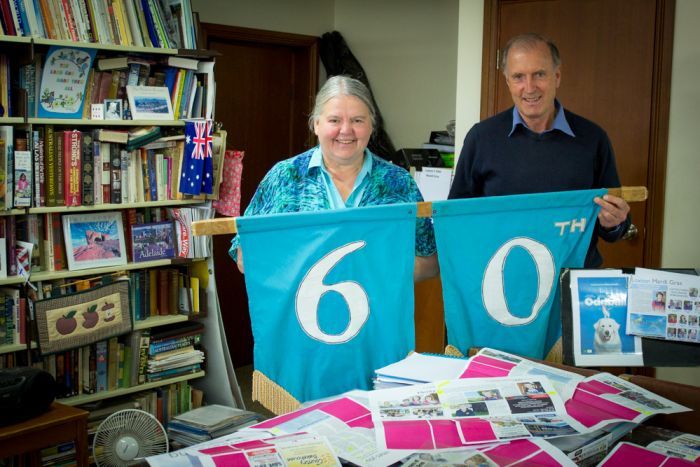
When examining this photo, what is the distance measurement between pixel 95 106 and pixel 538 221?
7.37 ft

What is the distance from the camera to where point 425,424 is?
156 centimetres

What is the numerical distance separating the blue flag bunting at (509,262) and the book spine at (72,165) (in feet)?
6.52

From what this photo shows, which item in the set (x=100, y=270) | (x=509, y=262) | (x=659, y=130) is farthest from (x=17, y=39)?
(x=659, y=130)

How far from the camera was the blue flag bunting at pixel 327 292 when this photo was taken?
197cm

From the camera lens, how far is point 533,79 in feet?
7.95

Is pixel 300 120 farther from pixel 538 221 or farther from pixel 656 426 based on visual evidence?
pixel 656 426

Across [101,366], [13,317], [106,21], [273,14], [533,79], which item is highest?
[273,14]

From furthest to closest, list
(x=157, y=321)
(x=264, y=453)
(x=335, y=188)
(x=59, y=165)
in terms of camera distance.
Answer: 1. (x=157, y=321)
2. (x=59, y=165)
3. (x=335, y=188)
4. (x=264, y=453)

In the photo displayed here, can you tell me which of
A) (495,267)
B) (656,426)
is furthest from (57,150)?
(656,426)

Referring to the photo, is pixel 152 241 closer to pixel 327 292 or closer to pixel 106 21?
pixel 106 21

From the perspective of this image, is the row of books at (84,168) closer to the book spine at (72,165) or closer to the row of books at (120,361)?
the book spine at (72,165)

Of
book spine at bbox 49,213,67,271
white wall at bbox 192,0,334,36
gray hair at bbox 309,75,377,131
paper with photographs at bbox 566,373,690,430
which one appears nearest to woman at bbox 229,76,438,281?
gray hair at bbox 309,75,377,131

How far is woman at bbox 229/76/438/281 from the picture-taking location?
2236 mm

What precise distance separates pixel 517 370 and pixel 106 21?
260 cm
